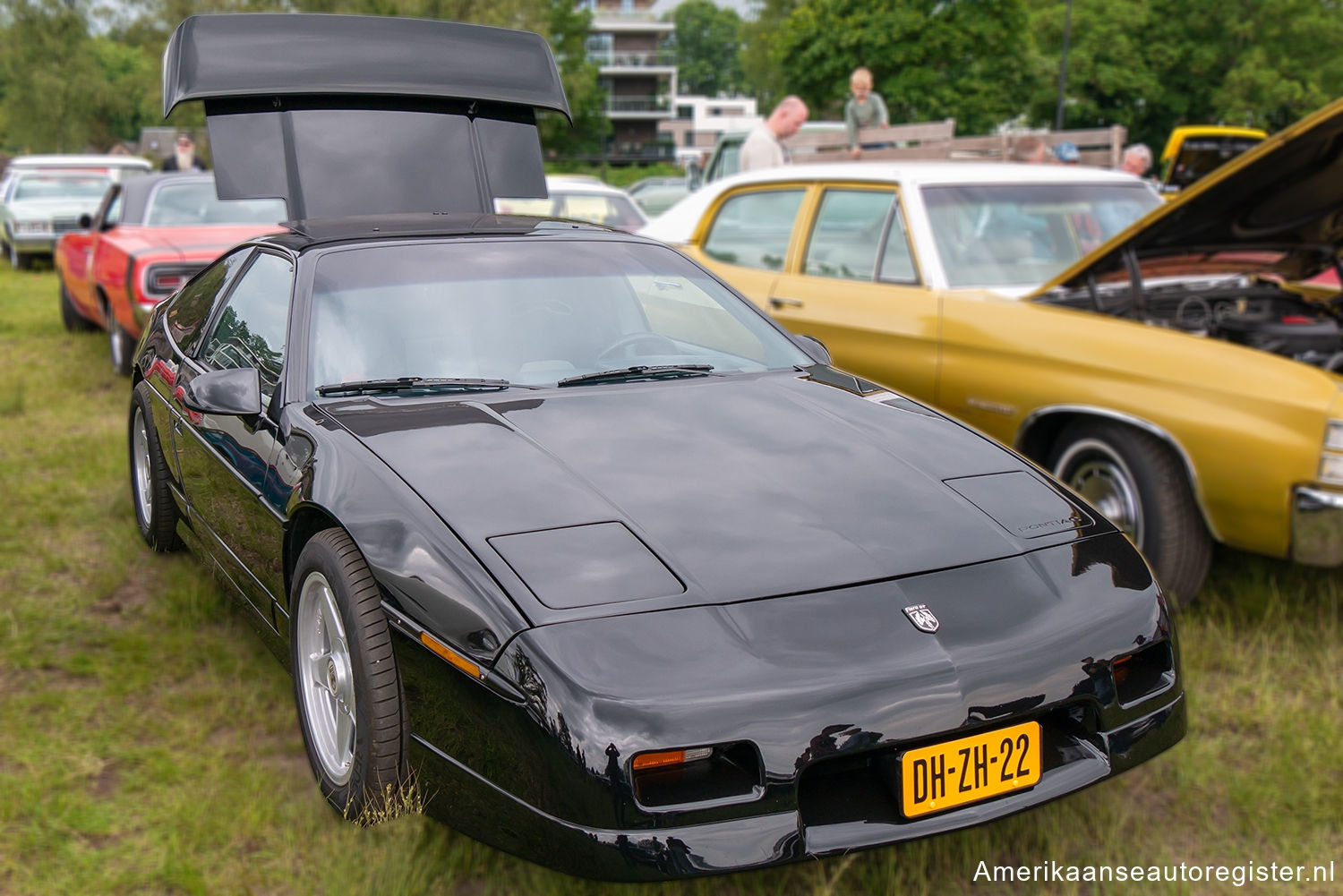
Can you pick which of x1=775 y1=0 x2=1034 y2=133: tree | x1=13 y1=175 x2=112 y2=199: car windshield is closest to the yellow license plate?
x1=13 y1=175 x2=112 y2=199: car windshield

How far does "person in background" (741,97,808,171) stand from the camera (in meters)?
8.80

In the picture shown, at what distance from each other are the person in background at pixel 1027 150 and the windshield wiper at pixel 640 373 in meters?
6.17

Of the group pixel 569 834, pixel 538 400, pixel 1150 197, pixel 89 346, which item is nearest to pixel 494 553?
pixel 569 834

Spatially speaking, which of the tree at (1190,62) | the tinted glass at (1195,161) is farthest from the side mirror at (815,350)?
the tree at (1190,62)

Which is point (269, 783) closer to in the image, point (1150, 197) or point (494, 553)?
point (494, 553)

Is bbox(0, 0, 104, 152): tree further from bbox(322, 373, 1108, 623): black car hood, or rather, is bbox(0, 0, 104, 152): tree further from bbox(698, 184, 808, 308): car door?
bbox(322, 373, 1108, 623): black car hood

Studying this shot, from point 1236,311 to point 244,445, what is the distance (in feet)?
13.5

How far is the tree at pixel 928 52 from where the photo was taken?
1610 inches

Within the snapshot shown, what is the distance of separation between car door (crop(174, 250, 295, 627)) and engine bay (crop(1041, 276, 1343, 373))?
3.07 meters

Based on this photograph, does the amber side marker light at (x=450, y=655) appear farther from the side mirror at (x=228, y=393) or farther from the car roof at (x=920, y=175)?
the car roof at (x=920, y=175)

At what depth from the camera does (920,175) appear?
5320 mm

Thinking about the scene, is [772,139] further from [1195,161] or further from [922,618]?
[1195,161]

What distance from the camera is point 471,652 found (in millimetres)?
2180

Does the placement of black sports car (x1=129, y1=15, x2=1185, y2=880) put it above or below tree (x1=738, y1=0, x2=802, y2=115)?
below
